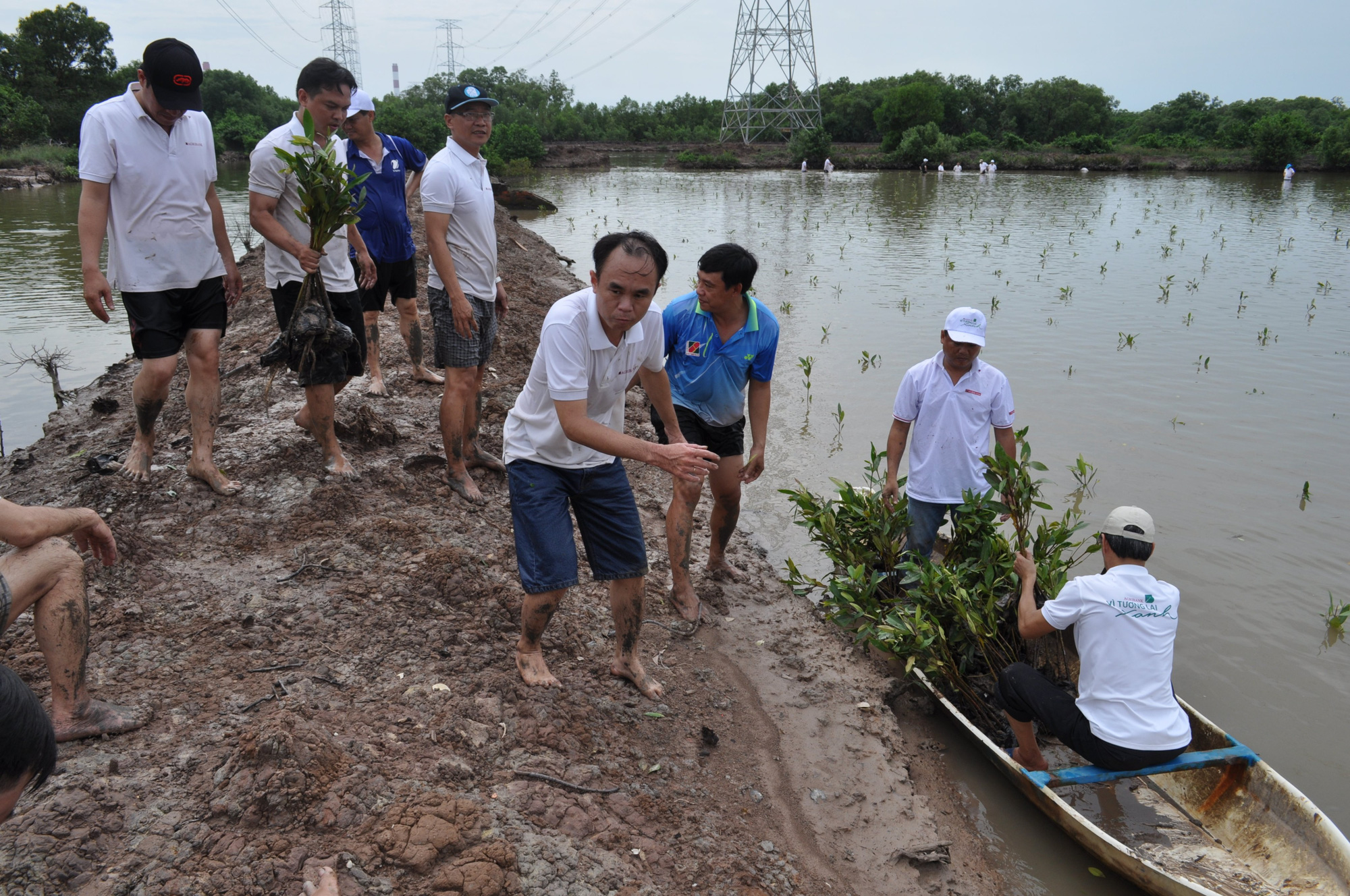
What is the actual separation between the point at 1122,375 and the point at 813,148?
48.6m

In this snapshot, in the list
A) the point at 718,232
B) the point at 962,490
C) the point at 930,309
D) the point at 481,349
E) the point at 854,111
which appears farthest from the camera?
the point at 854,111

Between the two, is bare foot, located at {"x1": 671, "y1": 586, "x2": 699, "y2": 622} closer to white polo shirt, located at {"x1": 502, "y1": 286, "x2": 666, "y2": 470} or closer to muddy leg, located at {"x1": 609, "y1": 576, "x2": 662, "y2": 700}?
muddy leg, located at {"x1": 609, "y1": 576, "x2": 662, "y2": 700}

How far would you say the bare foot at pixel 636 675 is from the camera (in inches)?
147

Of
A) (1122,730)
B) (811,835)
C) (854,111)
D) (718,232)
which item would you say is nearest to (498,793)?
(811,835)

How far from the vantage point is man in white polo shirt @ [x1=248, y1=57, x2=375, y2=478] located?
4352mm

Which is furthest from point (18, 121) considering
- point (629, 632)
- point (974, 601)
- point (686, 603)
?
point (974, 601)

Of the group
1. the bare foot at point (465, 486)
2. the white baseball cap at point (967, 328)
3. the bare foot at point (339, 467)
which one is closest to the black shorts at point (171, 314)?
the bare foot at point (339, 467)

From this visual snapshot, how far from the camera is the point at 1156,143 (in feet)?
178

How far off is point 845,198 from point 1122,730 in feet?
102

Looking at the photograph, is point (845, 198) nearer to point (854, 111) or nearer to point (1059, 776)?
point (1059, 776)

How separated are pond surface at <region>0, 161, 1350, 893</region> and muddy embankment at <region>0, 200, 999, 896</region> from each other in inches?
34.0

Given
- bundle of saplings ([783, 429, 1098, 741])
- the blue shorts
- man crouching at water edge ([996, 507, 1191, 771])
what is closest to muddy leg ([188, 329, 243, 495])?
the blue shorts

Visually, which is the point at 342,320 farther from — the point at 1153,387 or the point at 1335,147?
the point at 1335,147

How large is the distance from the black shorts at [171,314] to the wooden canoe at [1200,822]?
4.25 metres
